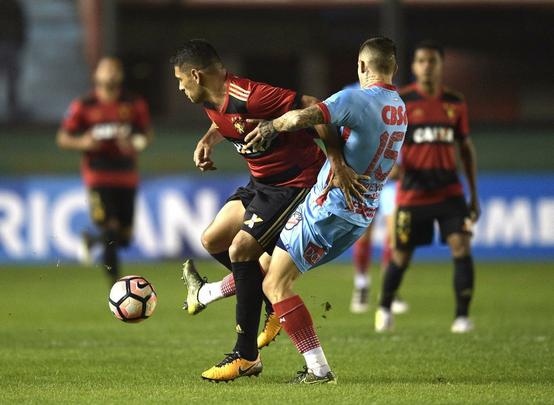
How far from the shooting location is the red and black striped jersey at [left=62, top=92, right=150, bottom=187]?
532 inches

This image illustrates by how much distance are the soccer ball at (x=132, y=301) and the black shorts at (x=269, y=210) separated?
2.70 ft

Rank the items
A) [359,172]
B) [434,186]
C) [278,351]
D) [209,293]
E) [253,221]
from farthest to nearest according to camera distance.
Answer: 1. [434,186]
2. [278,351]
3. [209,293]
4. [253,221]
5. [359,172]

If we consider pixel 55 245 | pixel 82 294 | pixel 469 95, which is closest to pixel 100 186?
pixel 82 294

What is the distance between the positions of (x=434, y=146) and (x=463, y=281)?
1.12 m

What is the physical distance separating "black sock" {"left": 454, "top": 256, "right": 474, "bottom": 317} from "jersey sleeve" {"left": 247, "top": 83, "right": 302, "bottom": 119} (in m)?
3.45

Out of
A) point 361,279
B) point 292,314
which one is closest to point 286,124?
point 292,314

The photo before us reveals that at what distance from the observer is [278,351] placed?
346 inches

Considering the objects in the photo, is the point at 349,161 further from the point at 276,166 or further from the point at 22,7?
the point at 22,7

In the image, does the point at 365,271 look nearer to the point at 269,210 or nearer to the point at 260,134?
the point at 269,210

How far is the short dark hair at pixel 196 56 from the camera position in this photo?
7004mm

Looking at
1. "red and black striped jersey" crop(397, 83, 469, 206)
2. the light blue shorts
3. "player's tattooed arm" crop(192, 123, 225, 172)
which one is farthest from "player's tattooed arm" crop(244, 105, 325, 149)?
"red and black striped jersey" crop(397, 83, 469, 206)

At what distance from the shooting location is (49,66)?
18.6 meters

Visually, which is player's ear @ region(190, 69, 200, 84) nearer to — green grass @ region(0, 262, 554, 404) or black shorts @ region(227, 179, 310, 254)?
black shorts @ region(227, 179, 310, 254)

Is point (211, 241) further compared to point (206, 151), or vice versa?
point (211, 241)
